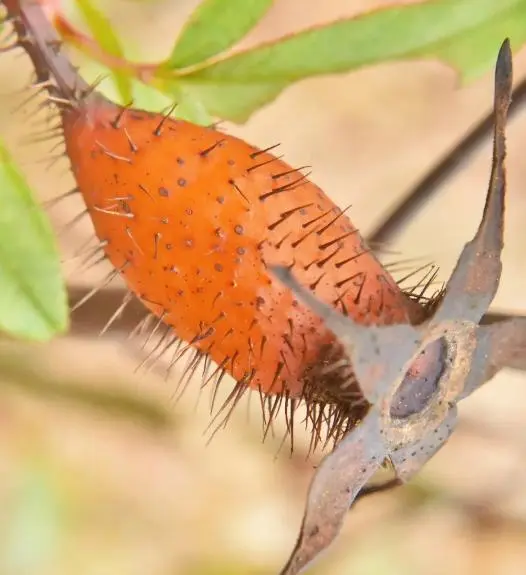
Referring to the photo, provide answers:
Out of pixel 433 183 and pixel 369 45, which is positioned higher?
pixel 369 45

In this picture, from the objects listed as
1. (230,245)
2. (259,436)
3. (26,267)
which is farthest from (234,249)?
(259,436)

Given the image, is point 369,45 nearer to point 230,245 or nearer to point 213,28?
point 213,28

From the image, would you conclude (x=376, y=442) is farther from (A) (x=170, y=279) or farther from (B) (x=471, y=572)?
(B) (x=471, y=572)

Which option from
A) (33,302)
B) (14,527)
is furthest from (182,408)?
(33,302)

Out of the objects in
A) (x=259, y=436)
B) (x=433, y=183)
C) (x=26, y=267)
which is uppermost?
(x=26, y=267)

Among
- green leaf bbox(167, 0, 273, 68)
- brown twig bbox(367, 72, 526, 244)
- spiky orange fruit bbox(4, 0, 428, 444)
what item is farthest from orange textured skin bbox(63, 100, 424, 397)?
brown twig bbox(367, 72, 526, 244)

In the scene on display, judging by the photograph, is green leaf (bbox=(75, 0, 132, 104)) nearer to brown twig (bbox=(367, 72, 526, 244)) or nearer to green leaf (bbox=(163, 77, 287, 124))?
green leaf (bbox=(163, 77, 287, 124))
